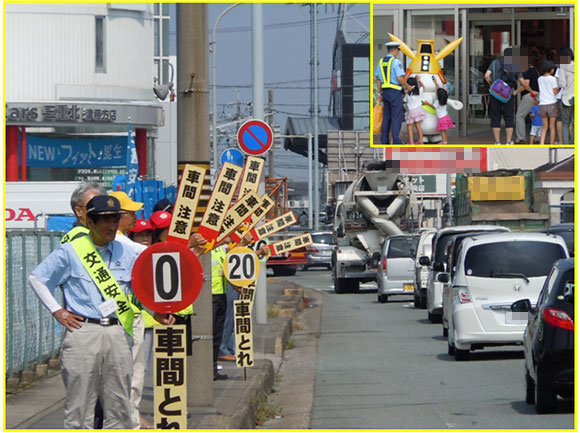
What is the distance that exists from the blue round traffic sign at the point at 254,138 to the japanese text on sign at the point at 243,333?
629 centimetres

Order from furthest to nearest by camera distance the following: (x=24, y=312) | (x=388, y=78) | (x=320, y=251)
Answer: (x=320, y=251) → (x=388, y=78) → (x=24, y=312)

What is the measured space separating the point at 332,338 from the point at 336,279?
1626 centimetres

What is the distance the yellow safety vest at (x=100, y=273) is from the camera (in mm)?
7449

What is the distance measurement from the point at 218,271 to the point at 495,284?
3.93 m

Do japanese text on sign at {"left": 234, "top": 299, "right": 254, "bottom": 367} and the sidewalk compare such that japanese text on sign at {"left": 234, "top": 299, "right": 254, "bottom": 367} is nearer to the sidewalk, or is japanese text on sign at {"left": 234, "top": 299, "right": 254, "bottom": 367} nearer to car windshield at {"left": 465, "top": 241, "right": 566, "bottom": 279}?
the sidewalk

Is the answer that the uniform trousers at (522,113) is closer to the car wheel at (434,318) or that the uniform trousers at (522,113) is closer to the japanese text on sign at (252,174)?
the car wheel at (434,318)

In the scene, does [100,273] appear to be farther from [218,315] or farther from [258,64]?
[258,64]

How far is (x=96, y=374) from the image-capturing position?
7.41 m


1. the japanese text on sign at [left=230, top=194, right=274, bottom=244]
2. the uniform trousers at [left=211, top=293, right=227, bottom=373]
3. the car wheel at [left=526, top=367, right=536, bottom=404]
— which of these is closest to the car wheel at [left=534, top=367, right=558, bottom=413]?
the car wheel at [left=526, top=367, right=536, bottom=404]

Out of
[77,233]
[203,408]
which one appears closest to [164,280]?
[77,233]

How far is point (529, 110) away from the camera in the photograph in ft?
61.1

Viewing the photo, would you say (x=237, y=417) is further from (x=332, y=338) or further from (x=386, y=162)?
(x=386, y=162)

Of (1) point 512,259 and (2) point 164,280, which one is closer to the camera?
(2) point 164,280

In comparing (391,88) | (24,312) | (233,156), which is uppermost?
(391,88)
